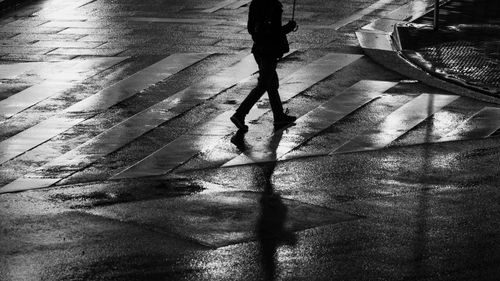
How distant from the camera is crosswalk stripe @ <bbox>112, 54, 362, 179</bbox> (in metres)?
12.7

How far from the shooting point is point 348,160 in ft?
42.0

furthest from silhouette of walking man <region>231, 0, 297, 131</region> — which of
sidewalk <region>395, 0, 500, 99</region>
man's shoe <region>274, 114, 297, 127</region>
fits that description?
sidewalk <region>395, 0, 500, 99</region>

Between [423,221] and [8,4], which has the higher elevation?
[423,221]

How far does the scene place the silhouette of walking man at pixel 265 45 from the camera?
14.0m

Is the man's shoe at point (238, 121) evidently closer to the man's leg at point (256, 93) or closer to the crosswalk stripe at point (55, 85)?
the man's leg at point (256, 93)

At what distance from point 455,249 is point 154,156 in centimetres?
460

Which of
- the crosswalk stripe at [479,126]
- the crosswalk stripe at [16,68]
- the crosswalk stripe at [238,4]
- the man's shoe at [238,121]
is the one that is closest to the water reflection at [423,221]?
the crosswalk stripe at [479,126]

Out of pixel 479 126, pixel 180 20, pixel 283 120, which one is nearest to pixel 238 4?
pixel 180 20

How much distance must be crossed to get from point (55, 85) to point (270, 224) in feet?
22.9

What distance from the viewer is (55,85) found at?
16547 millimetres

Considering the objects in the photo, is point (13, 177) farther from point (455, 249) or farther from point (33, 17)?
point (33, 17)

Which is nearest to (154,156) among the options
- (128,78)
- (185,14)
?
(128,78)

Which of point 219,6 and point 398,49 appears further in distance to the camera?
point 219,6

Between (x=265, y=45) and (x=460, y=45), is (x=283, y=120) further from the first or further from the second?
(x=460, y=45)
